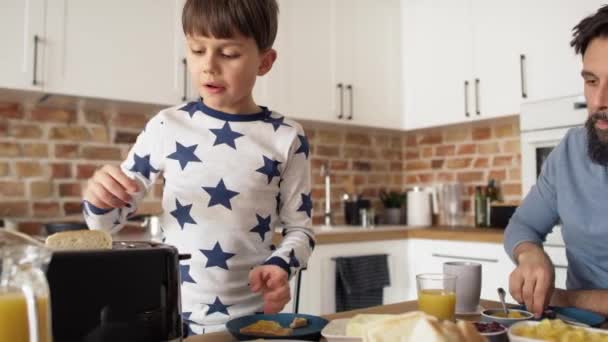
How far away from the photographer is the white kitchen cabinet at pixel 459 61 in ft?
9.32

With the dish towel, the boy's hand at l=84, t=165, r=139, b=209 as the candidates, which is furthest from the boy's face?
the dish towel

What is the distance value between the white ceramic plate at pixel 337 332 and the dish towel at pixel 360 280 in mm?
1806

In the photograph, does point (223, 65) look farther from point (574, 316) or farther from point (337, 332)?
point (574, 316)

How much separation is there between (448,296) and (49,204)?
2109 mm

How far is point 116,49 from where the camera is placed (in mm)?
2359

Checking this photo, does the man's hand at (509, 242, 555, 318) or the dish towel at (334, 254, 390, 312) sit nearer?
the man's hand at (509, 242, 555, 318)

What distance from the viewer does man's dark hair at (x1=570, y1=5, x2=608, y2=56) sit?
132cm

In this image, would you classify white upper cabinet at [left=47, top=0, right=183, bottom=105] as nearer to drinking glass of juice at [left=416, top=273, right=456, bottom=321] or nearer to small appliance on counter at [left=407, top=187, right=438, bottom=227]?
small appliance on counter at [left=407, top=187, right=438, bottom=227]

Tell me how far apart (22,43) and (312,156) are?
1.72 meters

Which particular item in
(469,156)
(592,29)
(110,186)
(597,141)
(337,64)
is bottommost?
(110,186)

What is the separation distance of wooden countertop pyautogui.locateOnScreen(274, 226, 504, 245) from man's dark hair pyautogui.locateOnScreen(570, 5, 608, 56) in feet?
4.27

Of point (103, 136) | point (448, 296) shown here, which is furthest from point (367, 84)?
point (448, 296)

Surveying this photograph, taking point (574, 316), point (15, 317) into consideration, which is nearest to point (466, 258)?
point (574, 316)

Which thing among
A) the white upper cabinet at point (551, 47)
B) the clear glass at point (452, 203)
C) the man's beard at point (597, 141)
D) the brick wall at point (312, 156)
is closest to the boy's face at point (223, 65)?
the man's beard at point (597, 141)
